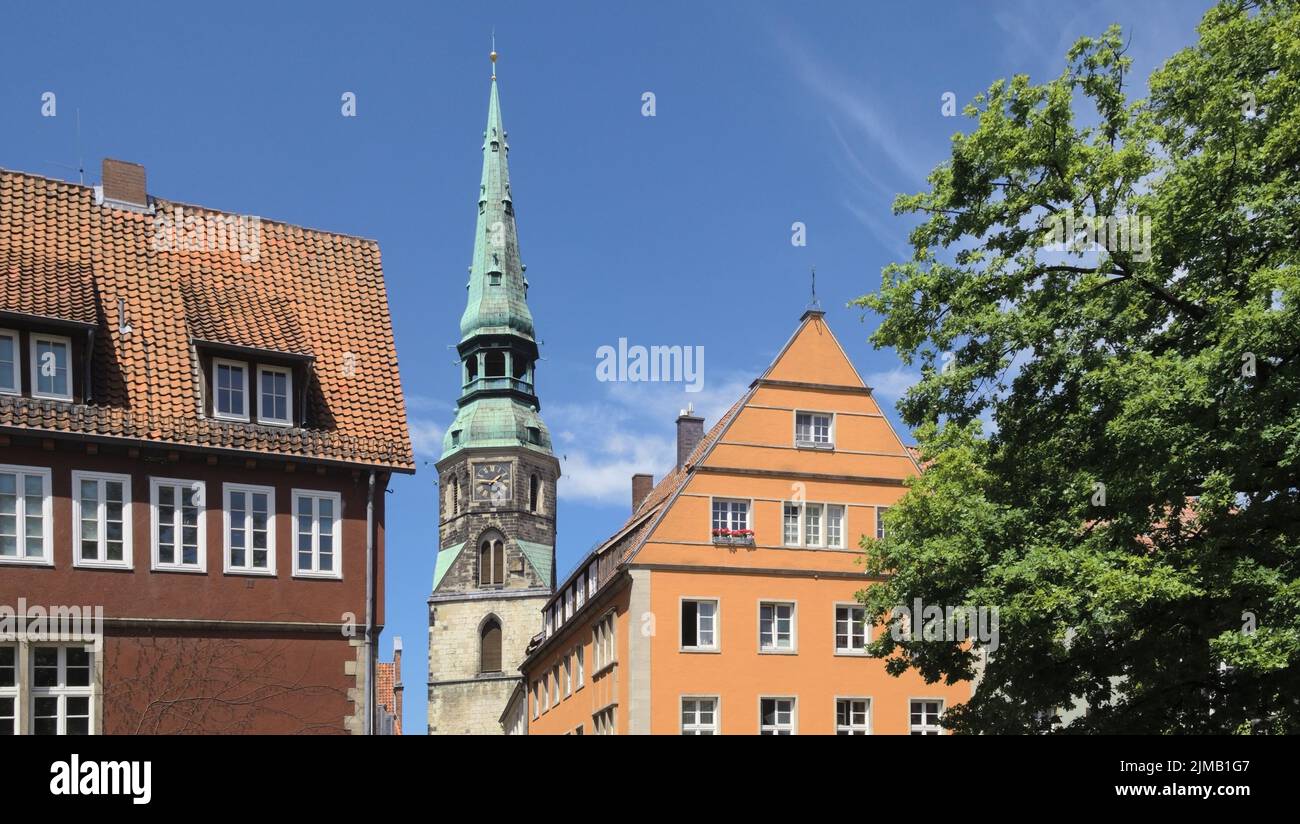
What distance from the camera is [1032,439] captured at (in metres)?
19.5

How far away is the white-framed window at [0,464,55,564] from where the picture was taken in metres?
21.3

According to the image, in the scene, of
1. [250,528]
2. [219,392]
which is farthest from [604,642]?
[219,392]

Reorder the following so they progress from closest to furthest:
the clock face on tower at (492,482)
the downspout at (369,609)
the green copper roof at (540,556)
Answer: the downspout at (369,609), the green copper roof at (540,556), the clock face on tower at (492,482)

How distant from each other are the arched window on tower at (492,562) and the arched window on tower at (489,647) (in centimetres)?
243

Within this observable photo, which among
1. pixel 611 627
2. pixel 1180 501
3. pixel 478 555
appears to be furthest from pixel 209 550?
pixel 478 555

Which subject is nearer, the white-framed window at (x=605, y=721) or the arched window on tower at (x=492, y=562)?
the white-framed window at (x=605, y=721)

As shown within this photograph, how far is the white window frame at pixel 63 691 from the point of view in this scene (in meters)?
20.8

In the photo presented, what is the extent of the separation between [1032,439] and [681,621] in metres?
17.8

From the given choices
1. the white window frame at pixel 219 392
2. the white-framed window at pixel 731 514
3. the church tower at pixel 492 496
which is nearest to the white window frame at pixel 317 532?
the white window frame at pixel 219 392

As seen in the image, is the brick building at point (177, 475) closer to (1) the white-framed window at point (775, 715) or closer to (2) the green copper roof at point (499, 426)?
(1) the white-framed window at point (775, 715)

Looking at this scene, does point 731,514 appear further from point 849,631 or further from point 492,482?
point 492,482

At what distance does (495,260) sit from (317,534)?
2437 inches

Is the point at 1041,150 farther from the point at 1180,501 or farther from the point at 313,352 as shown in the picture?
the point at 313,352

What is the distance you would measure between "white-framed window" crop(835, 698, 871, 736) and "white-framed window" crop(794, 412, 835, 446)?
22.0 ft
